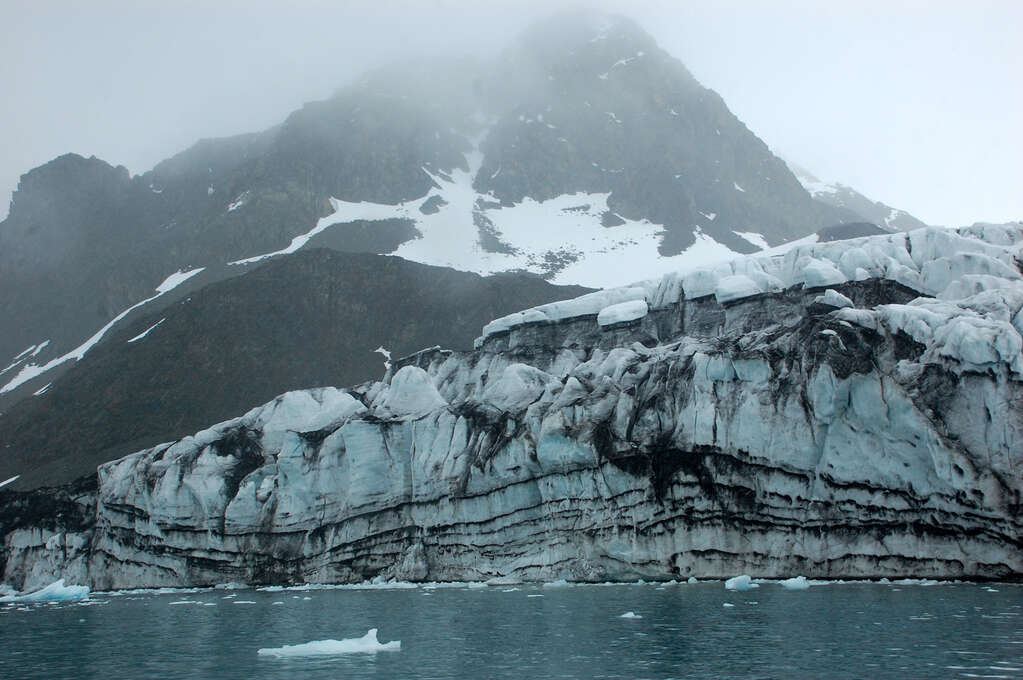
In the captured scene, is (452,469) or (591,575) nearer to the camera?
(591,575)

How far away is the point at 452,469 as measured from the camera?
45906mm

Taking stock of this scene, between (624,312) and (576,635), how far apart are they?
32.6 metres

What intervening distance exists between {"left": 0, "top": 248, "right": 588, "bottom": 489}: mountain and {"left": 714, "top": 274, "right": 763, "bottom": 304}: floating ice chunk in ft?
156

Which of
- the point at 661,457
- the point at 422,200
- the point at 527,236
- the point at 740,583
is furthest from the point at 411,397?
the point at 422,200

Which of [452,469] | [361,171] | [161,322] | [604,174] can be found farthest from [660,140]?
[452,469]

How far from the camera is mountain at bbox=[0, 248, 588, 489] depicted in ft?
298

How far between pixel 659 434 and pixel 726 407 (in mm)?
3390

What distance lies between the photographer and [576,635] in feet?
85.7

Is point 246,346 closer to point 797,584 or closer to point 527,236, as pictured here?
point 527,236

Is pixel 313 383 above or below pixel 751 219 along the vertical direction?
below

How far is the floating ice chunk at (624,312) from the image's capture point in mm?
56312

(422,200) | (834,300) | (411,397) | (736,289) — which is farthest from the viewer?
(422,200)

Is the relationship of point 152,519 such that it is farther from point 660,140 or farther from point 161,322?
point 660,140

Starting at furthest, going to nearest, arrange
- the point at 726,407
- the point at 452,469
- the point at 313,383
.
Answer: the point at 313,383, the point at 452,469, the point at 726,407
